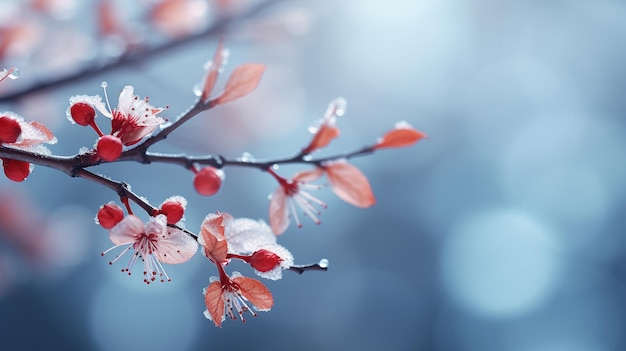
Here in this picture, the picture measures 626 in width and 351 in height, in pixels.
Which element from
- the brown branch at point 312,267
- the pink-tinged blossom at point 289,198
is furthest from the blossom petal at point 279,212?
the brown branch at point 312,267

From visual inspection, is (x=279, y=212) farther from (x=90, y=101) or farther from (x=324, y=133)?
(x=90, y=101)

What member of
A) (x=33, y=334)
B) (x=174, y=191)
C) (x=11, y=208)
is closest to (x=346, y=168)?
(x=11, y=208)

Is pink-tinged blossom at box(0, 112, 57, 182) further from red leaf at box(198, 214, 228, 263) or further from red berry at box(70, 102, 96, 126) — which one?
red leaf at box(198, 214, 228, 263)

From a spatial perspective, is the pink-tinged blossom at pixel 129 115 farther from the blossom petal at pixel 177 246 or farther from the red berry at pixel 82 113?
the blossom petal at pixel 177 246

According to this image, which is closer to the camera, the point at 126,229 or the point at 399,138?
the point at 126,229

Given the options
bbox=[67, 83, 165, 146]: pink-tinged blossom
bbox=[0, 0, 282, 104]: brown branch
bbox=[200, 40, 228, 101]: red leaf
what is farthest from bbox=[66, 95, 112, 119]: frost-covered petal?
bbox=[0, 0, 282, 104]: brown branch

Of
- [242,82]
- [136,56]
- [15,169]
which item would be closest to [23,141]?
[15,169]
